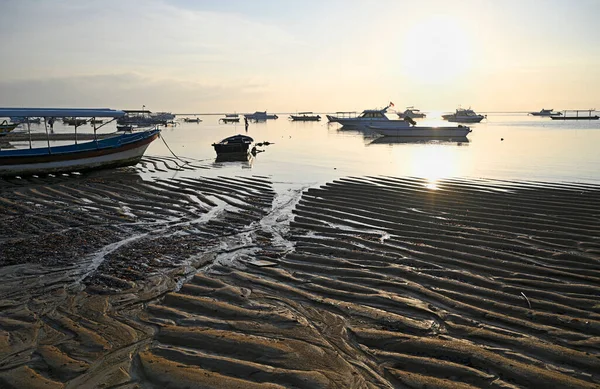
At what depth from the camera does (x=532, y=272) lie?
6.86 meters

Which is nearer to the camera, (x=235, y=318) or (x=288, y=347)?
(x=288, y=347)

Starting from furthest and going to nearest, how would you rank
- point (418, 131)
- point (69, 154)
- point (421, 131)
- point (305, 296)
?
point (418, 131), point (421, 131), point (69, 154), point (305, 296)

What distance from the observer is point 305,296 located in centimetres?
597

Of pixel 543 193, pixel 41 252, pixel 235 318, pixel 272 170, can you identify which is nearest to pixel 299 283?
pixel 235 318

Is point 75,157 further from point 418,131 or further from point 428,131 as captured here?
point 428,131

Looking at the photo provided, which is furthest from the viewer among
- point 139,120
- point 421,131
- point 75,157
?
point 139,120

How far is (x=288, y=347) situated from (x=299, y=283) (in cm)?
200

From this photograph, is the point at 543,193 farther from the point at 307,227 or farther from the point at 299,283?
the point at 299,283

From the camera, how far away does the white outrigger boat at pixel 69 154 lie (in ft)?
62.3

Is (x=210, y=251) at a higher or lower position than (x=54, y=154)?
lower

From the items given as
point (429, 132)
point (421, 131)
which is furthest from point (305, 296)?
point (429, 132)

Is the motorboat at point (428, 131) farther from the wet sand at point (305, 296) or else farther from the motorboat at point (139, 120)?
the wet sand at point (305, 296)

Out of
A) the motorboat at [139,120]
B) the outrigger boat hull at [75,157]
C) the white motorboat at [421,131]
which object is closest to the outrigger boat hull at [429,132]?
the white motorboat at [421,131]

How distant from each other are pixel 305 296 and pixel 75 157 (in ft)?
59.4
